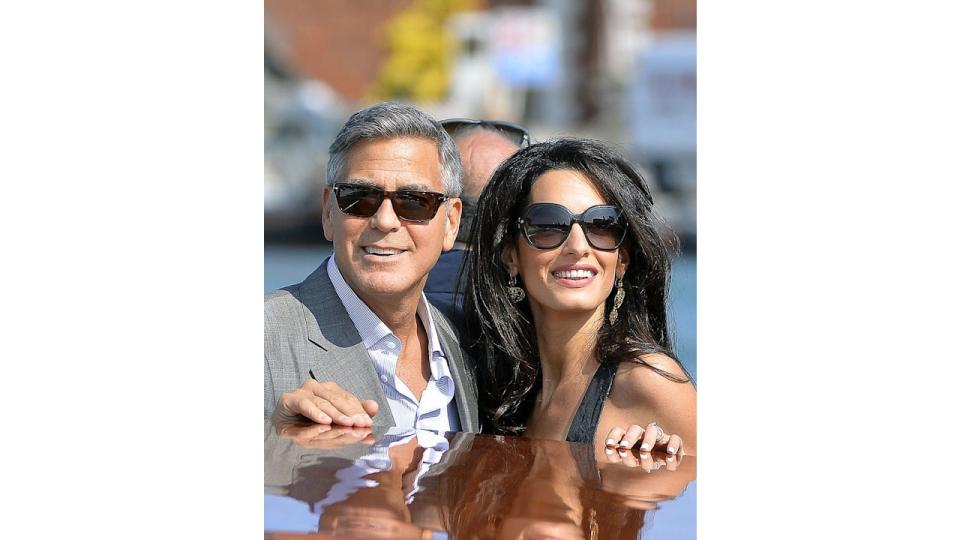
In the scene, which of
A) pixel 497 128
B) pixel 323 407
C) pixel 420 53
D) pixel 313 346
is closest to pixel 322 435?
pixel 323 407

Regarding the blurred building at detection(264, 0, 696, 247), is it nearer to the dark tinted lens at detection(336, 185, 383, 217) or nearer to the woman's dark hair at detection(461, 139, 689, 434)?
the woman's dark hair at detection(461, 139, 689, 434)

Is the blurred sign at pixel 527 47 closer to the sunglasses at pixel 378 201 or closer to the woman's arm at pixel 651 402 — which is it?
the sunglasses at pixel 378 201

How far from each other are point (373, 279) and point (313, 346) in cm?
22

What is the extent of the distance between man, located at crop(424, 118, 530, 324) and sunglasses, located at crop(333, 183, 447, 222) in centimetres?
56

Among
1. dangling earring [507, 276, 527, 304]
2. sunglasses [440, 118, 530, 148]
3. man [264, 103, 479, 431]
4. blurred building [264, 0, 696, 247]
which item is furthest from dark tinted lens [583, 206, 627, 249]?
blurred building [264, 0, 696, 247]

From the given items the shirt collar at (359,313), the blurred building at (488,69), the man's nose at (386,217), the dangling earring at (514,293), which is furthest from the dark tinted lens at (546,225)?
the blurred building at (488,69)

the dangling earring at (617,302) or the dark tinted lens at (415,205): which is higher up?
the dark tinted lens at (415,205)

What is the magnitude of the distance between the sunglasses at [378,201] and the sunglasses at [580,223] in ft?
0.87

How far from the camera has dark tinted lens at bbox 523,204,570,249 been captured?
2918 millimetres

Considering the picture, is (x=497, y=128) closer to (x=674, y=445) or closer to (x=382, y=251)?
(x=382, y=251)

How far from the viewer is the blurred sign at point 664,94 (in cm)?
2730

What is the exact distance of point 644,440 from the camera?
105 inches
